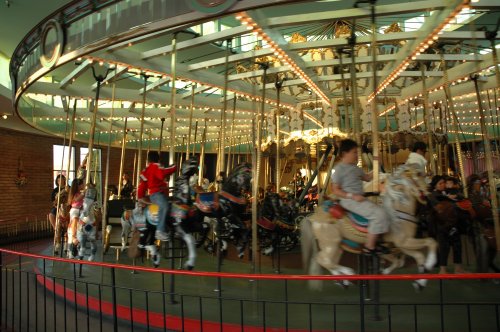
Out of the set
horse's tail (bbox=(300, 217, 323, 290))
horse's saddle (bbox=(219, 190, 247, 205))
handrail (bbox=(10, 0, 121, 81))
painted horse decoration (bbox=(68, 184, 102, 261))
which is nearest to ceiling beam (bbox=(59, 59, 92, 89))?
handrail (bbox=(10, 0, 121, 81))

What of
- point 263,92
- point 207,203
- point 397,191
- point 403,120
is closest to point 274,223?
point 207,203

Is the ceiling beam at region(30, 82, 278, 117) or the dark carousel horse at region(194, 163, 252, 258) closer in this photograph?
the dark carousel horse at region(194, 163, 252, 258)

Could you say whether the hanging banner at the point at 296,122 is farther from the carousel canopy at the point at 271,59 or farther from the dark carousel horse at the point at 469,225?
the dark carousel horse at the point at 469,225

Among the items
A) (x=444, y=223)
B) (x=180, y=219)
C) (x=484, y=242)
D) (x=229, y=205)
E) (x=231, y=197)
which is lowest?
(x=484, y=242)

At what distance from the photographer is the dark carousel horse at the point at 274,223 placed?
24.2 feet

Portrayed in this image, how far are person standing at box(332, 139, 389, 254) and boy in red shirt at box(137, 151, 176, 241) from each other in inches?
82.5

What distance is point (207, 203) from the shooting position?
5973 millimetres

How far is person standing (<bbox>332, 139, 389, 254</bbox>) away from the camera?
4.47m

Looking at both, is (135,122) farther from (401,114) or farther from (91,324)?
(91,324)

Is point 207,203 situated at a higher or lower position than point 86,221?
higher

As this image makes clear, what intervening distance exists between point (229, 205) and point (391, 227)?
7.30ft

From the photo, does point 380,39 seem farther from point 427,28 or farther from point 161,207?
point 161,207

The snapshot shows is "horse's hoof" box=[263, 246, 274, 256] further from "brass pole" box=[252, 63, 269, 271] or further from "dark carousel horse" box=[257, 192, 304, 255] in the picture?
"brass pole" box=[252, 63, 269, 271]

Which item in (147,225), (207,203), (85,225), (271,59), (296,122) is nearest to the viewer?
(147,225)
